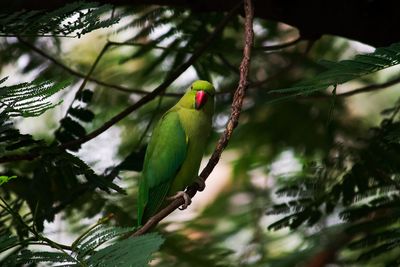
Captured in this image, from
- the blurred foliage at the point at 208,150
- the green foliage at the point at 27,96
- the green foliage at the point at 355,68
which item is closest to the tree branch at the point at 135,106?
the blurred foliage at the point at 208,150

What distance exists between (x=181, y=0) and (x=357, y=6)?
49 centimetres

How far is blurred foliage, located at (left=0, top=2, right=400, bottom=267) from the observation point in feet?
4.41

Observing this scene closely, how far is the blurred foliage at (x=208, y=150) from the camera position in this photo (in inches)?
52.9

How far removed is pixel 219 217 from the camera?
306 centimetres

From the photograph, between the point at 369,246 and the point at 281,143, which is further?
the point at 281,143

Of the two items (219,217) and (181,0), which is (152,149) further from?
(219,217)

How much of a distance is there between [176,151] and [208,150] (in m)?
0.95

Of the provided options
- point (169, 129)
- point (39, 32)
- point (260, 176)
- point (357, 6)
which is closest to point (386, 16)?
point (357, 6)

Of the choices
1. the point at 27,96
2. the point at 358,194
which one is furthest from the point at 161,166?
the point at 27,96

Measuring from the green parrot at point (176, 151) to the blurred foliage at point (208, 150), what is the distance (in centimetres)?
9

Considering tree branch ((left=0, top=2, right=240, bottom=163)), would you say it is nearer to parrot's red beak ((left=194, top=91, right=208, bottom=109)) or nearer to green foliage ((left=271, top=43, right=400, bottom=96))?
parrot's red beak ((left=194, top=91, right=208, bottom=109))

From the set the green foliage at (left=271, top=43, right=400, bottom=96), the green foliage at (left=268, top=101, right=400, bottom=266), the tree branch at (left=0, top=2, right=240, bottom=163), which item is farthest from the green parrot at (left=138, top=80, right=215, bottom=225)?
the green foliage at (left=271, top=43, right=400, bottom=96)

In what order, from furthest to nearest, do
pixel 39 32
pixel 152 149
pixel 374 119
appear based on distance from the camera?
pixel 374 119, pixel 152 149, pixel 39 32

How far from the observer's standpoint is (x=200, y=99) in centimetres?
213
